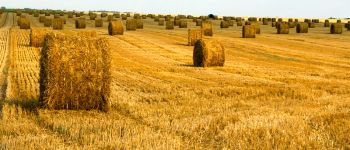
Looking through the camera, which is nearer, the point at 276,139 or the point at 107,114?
the point at 276,139

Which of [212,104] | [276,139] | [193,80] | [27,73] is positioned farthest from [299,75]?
[276,139]

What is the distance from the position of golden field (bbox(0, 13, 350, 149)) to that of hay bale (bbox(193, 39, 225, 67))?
588mm

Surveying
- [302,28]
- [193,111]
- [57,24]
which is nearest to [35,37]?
[57,24]

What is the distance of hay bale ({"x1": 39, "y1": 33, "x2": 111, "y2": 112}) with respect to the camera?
36.8 feet

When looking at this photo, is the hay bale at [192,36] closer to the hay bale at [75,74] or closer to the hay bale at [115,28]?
the hay bale at [115,28]

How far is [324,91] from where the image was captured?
48.0 feet

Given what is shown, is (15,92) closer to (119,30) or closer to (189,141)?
(189,141)

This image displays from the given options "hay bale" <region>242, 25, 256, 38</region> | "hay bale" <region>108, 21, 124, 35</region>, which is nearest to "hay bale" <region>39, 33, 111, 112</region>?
"hay bale" <region>108, 21, 124, 35</region>

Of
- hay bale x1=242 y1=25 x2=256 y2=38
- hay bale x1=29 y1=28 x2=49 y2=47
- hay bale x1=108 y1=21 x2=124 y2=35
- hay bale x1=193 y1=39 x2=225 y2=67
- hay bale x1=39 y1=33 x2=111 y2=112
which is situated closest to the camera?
hay bale x1=39 y1=33 x2=111 y2=112

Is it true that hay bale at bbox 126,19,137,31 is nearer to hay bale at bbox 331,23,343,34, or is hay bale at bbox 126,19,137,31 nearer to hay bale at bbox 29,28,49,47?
hay bale at bbox 331,23,343,34

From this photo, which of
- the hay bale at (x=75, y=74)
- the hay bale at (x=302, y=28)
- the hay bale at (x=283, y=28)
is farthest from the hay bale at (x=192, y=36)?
the hay bale at (x=75, y=74)

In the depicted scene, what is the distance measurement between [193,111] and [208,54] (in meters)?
9.83

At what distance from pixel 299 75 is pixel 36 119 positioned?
10.7 m

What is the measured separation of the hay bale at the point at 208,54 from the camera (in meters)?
21.0
